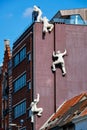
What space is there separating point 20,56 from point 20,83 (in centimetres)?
412

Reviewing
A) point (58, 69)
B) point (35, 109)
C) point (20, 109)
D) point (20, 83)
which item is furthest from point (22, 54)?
point (35, 109)

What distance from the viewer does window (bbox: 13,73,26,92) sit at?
8028cm

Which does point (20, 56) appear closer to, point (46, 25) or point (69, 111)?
point (46, 25)

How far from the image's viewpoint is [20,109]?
8138 cm

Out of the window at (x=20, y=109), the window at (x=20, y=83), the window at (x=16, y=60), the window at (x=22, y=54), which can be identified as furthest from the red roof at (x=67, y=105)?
the window at (x=16, y=60)

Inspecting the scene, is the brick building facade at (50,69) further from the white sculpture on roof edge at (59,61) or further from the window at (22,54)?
the white sculpture on roof edge at (59,61)

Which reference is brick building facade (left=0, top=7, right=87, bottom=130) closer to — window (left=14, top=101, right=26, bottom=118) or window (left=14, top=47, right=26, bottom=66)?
window (left=14, top=101, right=26, bottom=118)

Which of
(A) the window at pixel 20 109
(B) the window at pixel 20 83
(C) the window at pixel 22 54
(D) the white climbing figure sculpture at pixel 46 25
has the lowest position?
(A) the window at pixel 20 109

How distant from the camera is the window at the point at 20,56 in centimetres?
8103

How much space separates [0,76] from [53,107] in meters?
25.4

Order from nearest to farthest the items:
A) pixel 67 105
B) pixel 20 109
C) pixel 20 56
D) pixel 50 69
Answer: pixel 67 105, pixel 50 69, pixel 20 109, pixel 20 56

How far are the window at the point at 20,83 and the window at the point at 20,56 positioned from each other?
108 inches

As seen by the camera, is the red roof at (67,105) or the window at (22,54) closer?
the red roof at (67,105)

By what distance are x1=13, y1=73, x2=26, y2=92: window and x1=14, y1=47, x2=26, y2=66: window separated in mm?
2749
